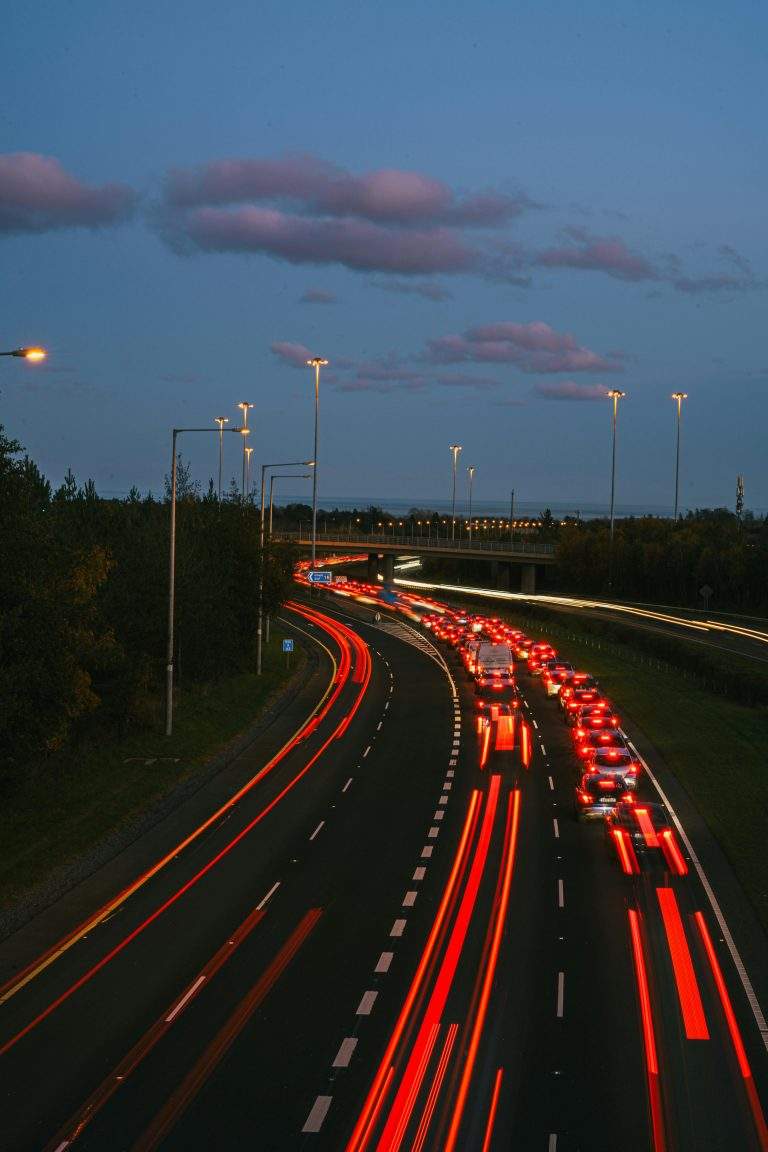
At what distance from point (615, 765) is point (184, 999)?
58.4 ft

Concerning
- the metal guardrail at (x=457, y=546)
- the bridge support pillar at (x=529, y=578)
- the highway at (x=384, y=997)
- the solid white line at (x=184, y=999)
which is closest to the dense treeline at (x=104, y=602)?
the highway at (x=384, y=997)

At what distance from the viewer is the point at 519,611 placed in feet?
329

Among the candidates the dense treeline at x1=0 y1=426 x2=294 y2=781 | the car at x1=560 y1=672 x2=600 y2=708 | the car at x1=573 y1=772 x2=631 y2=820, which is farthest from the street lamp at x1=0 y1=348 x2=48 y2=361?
the car at x1=560 y1=672 x2=600 y2=708

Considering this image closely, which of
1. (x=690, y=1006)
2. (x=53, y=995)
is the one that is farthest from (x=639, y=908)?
(x=53, y=995)

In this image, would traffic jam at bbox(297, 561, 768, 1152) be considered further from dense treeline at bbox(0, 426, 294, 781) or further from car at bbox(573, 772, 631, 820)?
dense treeline at bbox(0, 426, 294, 781)

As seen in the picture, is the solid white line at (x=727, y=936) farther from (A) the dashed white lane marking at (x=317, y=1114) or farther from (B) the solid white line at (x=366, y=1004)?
Result: (A) the dashed white lane marking at (x=317, y=1114)

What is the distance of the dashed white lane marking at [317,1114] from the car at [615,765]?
60.4 ft

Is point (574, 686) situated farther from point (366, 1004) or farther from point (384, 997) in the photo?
point (366, 1004)

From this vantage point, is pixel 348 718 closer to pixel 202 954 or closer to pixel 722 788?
pixel 722 788

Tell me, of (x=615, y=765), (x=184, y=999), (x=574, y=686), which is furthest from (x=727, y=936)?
(x=574, y=686)

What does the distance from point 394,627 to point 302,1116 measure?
80.6 meters

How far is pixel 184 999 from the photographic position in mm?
17047

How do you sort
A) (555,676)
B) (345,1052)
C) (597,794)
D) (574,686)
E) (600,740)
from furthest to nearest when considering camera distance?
(555,676) < (574,686) < (600,740) < (597,794) < (345,1052)

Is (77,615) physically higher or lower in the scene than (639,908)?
higher
